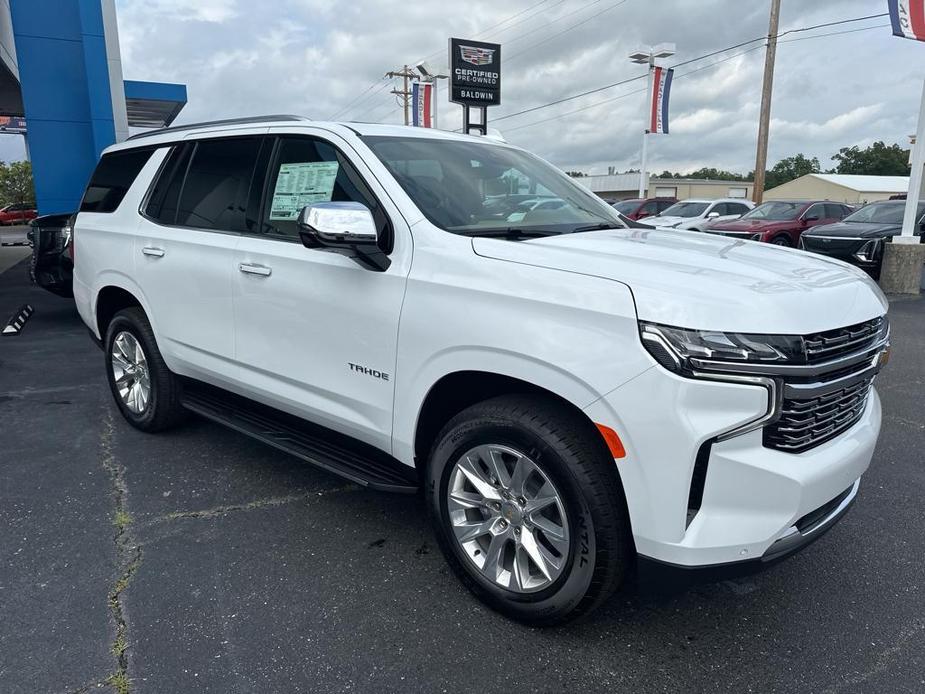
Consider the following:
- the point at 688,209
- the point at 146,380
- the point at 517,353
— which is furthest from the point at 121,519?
the point at 688,209

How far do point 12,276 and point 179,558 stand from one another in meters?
13.3

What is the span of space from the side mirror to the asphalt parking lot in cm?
141

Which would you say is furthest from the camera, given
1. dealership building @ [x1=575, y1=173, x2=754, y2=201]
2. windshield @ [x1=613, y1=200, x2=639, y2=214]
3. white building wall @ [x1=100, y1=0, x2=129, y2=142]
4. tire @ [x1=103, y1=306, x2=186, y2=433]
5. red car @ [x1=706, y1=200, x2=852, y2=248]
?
dealership building @ [x1=575, y1=173, x2=754, y2=201]

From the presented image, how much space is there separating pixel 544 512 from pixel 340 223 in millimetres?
1345

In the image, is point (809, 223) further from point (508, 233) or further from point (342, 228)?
point (342, 228)

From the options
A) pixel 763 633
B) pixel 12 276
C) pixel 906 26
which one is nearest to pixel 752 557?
pixel 763 633

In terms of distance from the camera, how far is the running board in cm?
300

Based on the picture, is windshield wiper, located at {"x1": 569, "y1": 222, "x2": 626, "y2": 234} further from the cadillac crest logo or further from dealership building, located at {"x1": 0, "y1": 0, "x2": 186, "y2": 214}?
the cadillac crest logo

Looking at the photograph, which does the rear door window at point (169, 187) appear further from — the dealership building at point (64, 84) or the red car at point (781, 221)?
the red car at point (781, 221)

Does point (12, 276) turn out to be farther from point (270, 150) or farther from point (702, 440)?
point (702, 440)

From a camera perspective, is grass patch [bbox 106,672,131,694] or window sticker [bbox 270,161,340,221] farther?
window sticker [bbox 270,161,340,221]

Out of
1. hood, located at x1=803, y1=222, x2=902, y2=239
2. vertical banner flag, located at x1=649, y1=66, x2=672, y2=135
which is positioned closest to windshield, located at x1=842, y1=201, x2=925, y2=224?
hood, located at x1=803, y1=222, x2=902, y2=239

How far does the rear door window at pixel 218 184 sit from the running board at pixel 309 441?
39.1 inches

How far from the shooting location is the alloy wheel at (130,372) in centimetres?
455
